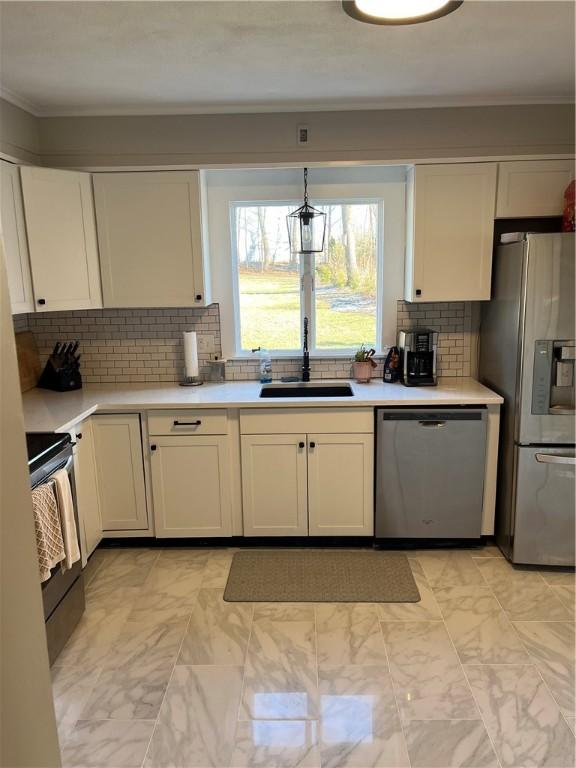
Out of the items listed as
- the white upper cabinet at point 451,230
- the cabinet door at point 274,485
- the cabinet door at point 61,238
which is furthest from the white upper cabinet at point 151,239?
the white upper cabinet at point 451,230

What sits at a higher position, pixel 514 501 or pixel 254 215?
pixel 254 215

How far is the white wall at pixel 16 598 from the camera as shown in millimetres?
699

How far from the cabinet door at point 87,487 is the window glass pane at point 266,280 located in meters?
1.20

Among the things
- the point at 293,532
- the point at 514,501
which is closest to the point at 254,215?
the point at 293,532

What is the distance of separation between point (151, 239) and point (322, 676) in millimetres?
2469

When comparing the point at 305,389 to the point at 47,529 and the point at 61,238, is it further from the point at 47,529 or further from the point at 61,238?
the point at 47,529

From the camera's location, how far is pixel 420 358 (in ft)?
10.9

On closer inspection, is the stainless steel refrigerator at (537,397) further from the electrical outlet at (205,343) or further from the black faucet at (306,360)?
the electrical outlet at (205,343)

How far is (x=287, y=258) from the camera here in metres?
3.57

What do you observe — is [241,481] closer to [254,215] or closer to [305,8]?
[254,215]

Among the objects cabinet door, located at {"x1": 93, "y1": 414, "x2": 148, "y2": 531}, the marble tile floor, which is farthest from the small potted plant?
cabinet door, located at {"x1": 93, "y1": 414, "x2": 148, "y2": 531}

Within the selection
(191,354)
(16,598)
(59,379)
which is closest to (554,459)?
(191,354)

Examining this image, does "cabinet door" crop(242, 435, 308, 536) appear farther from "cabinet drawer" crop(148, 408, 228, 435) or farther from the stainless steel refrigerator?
the stainless steel refrigerator

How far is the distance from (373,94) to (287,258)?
1.09 metres
